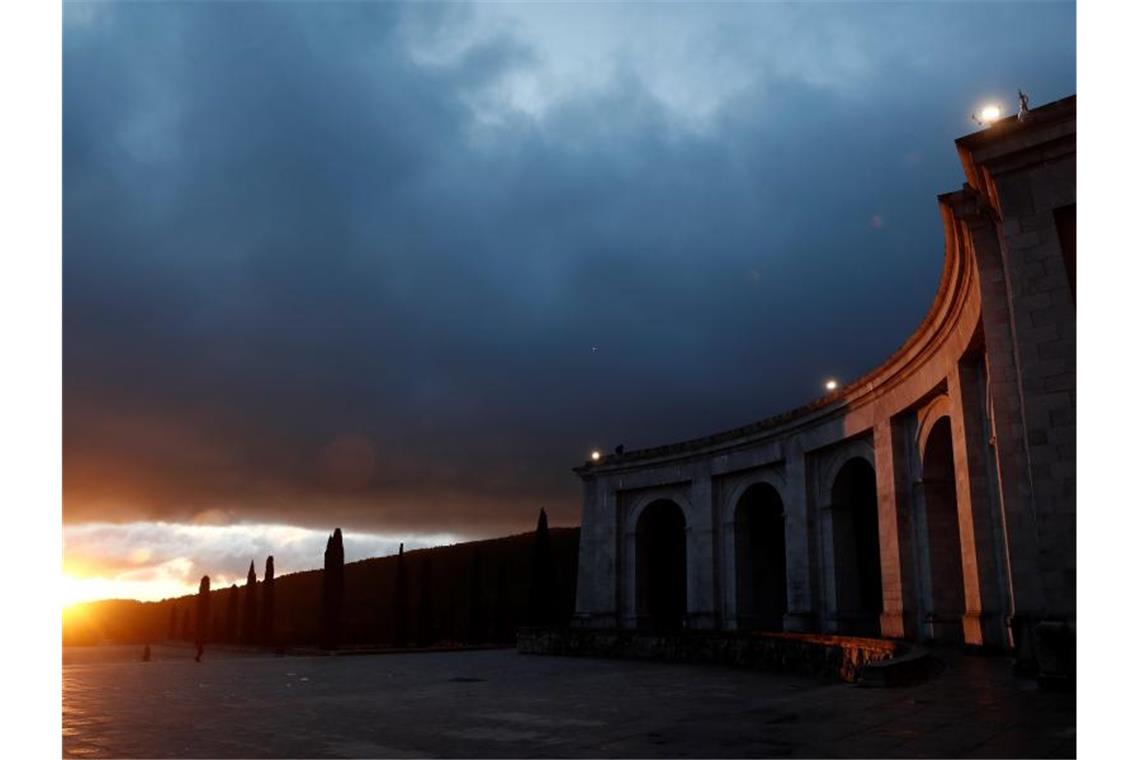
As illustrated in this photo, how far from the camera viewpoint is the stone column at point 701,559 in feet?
108

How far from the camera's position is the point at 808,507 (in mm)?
28328

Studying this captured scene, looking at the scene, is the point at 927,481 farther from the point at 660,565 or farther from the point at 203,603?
the point at 203,603

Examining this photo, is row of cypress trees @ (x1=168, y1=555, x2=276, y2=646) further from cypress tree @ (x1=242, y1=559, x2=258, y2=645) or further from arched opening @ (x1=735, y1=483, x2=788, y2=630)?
arched opening @ (x1=735, y1=483, x2=788, y2=630)

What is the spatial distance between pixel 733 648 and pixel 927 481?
7.19 m

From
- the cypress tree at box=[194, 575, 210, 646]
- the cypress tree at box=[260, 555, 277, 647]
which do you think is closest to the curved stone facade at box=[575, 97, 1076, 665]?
the cypress tree at box=[260, 555, 277, 647]

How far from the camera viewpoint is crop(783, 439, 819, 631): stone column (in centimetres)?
2802

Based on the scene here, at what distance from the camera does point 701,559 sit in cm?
3356

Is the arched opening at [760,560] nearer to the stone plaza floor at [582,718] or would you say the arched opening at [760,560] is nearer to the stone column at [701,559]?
the stone column at [701,559]

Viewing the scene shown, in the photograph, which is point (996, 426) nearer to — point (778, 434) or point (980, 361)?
point (980, 361)

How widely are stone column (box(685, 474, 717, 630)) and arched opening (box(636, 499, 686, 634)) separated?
2713 mm

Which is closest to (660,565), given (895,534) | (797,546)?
(797,546)

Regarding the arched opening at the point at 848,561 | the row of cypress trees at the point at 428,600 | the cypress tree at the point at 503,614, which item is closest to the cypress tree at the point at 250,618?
the row of cypress trees at the point at 428,600

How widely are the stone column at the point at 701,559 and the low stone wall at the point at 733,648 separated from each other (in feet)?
15.5
